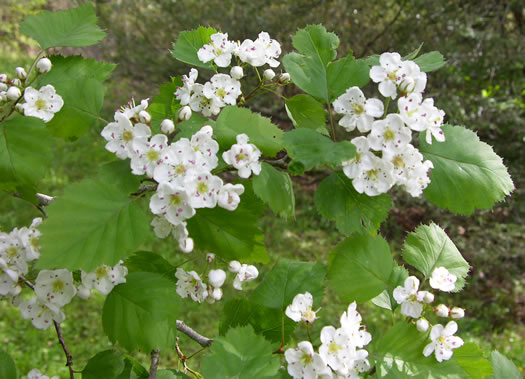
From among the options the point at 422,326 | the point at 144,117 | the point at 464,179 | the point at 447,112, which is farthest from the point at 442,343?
the point at 447,112

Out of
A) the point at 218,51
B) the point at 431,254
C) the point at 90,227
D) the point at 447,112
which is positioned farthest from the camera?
the point at 447,112

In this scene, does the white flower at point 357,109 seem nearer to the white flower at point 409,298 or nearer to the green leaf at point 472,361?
the white flower at point 409,298

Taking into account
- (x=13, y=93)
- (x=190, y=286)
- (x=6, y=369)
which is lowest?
(x=6, y=369)

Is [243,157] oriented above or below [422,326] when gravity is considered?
above

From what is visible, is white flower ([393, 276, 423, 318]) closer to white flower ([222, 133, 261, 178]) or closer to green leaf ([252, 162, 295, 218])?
green leaf ([252, 162, 295, 218])

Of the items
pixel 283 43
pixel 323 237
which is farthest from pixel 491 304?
pixel 283 43

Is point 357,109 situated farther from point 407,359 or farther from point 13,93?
point 13,93

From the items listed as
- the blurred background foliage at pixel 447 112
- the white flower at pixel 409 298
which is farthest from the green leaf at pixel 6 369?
the blurred background foliage at pixel 447 112

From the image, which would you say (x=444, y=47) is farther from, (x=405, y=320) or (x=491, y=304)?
(x=405, y=320)
